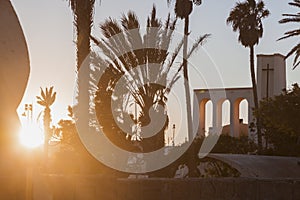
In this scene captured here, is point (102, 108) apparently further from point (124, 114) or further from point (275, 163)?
point (275, 163)

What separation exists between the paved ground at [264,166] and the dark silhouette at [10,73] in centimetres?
2617

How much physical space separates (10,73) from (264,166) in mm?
28565

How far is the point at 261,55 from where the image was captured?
180 feet

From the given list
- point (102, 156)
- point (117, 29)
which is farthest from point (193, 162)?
point (117, 29)

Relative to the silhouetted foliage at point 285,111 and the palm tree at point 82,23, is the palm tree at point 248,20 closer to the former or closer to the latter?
the silhouetted foliage at point 285,111

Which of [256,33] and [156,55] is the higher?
[256,33]

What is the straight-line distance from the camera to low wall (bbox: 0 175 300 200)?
9.20 meters

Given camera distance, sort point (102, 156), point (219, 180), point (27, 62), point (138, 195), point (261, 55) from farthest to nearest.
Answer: point (261, 55), point (102, 156), point (219, 180), point (138, 195), point (27, 62)

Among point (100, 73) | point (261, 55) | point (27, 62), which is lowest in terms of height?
point (27, 62)

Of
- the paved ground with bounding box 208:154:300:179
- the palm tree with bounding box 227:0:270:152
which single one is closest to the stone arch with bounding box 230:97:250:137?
the palm tree with bounding box 227:0:270:152

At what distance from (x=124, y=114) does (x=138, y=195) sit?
520 inches

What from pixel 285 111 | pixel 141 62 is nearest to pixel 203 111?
pixel 285 111

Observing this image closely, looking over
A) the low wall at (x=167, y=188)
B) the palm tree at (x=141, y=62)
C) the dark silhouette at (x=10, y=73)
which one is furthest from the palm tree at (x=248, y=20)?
the dark silhouette at (x=10, y=73)

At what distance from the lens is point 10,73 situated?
2934 millimetres
